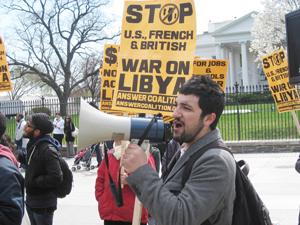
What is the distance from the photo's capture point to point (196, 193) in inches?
67.6

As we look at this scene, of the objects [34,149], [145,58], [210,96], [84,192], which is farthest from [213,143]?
[84,192]

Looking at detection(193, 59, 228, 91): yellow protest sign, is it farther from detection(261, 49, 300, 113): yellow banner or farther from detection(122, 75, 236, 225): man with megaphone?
detection(122, 75, 236, 225): man with megaphone

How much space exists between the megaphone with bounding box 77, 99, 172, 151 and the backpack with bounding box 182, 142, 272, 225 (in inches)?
10.3

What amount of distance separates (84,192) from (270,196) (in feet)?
13.1

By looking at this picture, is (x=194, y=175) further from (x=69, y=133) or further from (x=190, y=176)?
(x=69, y=133)

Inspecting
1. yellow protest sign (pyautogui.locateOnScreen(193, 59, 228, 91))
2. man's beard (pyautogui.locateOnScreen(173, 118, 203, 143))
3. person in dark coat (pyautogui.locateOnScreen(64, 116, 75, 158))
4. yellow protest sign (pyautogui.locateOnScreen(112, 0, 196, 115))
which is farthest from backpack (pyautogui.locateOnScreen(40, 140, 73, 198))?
person in dark coat (pyautogui.locateOnScreen(64, 116, 75, 158))

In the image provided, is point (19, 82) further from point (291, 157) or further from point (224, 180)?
point (224, 180)

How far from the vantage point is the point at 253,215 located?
1855 mm

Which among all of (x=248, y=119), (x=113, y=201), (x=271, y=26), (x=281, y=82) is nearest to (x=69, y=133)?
(x=248, y=119)

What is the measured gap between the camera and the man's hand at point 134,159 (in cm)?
184

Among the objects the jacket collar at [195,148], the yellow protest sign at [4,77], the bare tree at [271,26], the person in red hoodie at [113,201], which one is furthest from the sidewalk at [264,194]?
the bare tree at [271,26]

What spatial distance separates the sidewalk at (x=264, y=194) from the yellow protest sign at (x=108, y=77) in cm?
194

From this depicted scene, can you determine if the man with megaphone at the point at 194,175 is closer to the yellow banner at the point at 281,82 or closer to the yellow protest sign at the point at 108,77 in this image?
the yellow protest sign at the point at 108,77

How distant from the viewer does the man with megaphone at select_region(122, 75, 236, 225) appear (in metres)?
1.71
